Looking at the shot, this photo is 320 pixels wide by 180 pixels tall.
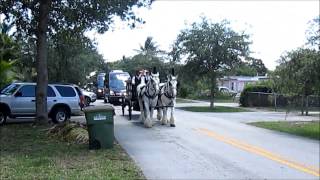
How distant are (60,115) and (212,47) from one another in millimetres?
17793

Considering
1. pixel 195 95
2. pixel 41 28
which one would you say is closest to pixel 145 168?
pixel 41 28

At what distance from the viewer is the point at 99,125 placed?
13195mm

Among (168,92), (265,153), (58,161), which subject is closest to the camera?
(58,161)

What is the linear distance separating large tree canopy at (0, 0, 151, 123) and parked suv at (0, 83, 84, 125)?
195 centimetres

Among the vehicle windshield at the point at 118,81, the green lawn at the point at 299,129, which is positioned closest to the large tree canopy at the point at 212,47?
the vehicle windshield at the point at 118,81

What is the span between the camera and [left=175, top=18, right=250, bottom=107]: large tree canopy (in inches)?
1499

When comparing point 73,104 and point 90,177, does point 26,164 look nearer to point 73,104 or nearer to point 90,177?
point 90,177

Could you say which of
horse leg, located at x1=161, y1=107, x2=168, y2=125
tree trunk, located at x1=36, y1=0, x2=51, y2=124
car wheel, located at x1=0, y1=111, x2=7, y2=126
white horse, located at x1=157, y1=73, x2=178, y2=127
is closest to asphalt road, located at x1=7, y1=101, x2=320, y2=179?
horse leg, located at x1=161, y1=107, x2=168, y2=125

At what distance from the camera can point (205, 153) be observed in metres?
13.4

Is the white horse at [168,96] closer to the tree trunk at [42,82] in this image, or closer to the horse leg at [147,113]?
the horse leg at [147,113]

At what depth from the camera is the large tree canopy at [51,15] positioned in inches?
794

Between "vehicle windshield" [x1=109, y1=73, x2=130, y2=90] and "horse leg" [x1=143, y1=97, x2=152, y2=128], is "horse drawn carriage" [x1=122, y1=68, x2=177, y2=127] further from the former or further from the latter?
"vehicle windshield" [x1=109, y1=73, x2=130, y2=90]

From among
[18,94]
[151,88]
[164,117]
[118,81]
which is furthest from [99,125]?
[118,81]

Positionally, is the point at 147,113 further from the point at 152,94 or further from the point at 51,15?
the point at 51,15
